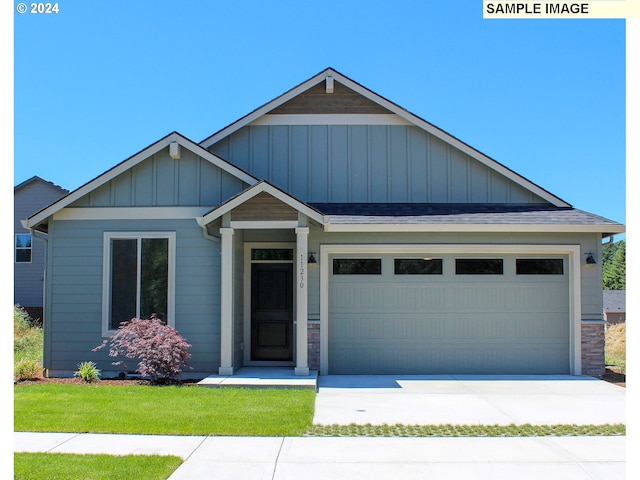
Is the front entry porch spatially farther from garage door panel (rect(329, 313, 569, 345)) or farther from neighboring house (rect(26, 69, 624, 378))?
garage door panel (rect(329, 313, 569, 345))

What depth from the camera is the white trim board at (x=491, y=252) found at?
11.3 meters

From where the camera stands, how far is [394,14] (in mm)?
9727

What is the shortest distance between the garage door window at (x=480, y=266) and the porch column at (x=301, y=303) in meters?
3.23

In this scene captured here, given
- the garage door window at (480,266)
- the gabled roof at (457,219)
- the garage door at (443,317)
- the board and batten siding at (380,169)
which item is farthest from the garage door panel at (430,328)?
the board and batten siding at (380,169)

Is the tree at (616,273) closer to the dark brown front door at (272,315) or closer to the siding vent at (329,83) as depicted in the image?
the siding vent at (329,83)

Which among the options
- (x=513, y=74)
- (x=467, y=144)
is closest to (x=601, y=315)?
(x=467, y=144)

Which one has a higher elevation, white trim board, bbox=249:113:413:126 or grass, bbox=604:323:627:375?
white trim board, bbox=249:113:413:126

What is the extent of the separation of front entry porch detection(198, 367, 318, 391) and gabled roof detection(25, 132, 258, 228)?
355 centimetres

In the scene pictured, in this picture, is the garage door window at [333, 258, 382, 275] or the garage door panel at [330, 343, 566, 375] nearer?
the garage door panel at [330, 343, 566, 375]

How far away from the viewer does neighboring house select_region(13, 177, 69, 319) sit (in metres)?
24.3

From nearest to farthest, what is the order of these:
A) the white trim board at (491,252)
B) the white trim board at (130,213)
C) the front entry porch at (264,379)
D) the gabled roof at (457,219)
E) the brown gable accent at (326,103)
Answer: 1. the front entry porch at (264,379)
2. the white trim board at (130,213)
3. the gabled roof at (457,219)
4. the white trim board at (491,252)
5. the brown gable accent at (326,103)

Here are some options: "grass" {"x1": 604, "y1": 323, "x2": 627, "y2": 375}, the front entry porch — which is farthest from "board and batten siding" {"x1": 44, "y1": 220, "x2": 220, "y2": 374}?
"grass" {"x1": 604, "y1": 323, "x2": 627, "y2": 375}

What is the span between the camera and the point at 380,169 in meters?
→ 12.6
